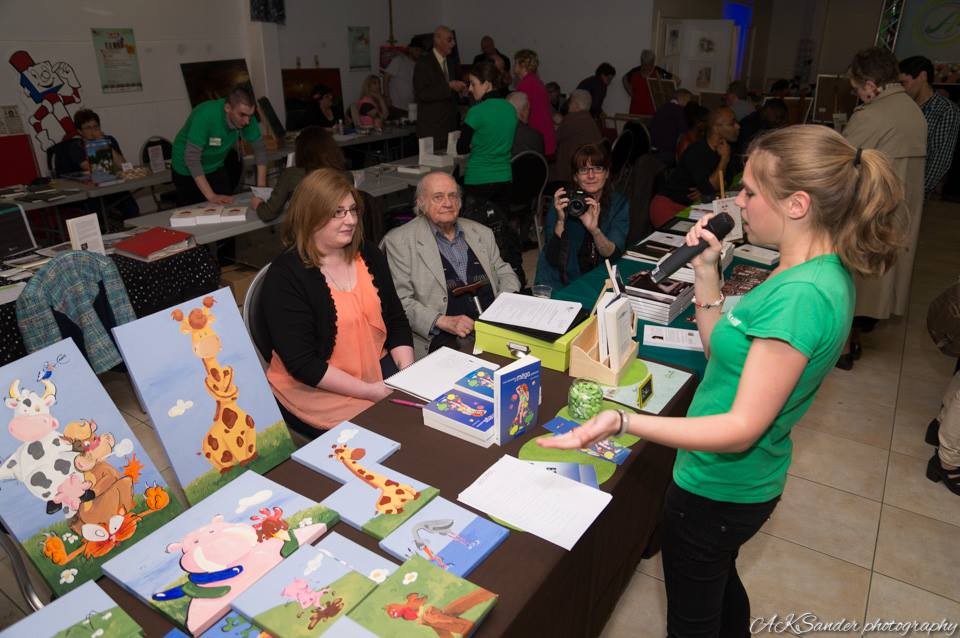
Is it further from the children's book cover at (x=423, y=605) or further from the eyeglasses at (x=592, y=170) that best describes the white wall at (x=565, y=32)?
the children's book cover at (x=423, y=605)

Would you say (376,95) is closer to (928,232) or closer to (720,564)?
(928,232)

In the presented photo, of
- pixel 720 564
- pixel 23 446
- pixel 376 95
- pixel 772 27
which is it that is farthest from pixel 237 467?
pixel 772 27

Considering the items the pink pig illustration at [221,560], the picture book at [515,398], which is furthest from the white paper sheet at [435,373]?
the pink pig illustration at [221,560]

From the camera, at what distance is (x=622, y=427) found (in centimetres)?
132

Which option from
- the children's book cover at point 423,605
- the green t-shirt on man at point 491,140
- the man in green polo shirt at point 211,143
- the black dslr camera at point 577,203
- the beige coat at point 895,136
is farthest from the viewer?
the green t-shirt on man at point 491,140

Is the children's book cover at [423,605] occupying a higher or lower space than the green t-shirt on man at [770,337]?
lower

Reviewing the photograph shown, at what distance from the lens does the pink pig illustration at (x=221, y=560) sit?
1.24 m

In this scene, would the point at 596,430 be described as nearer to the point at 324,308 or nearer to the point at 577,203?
the point at 324,308

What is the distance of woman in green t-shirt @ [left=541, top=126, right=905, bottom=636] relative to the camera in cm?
119

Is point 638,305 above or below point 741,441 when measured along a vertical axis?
below

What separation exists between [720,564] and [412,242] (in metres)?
1.80

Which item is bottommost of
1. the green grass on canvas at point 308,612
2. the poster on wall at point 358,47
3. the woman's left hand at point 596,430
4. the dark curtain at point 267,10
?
the green grass on canvas at point 308,612

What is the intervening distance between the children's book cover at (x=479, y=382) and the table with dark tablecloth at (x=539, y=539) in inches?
6.4

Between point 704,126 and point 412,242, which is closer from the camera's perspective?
point 412,242
